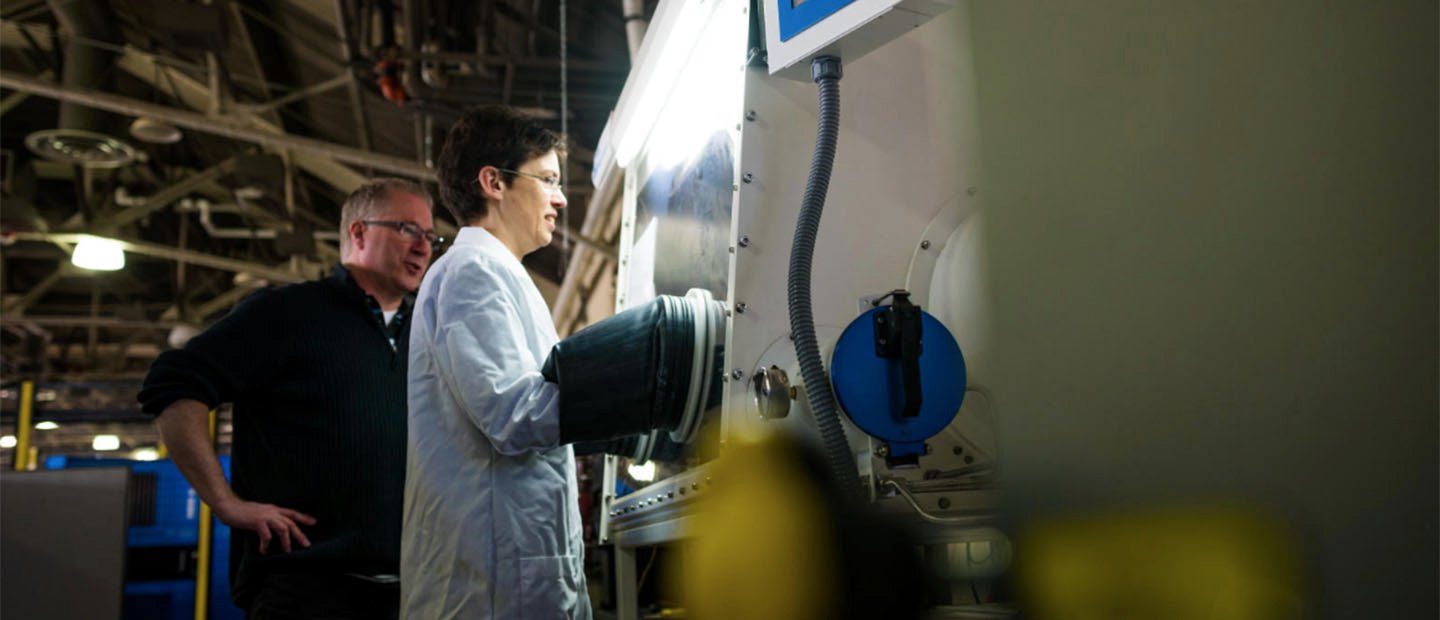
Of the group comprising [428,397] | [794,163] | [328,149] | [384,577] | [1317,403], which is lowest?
[384,577]

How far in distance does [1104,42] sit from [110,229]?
7.77 metres

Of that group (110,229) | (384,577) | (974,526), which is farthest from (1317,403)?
(110,229)

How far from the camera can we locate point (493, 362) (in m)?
1.23

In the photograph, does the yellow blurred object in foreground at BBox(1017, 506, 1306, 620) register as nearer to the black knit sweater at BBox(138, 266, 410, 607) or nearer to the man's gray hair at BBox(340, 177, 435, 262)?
the black knit sweater at BBox(138, 266, 410, 607)

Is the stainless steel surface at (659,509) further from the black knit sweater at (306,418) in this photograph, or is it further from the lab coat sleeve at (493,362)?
the black knit sweater at (306,418)

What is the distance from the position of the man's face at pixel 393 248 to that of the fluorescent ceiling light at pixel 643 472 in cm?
65

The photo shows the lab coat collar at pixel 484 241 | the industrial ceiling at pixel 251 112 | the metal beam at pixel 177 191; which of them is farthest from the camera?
the metal beam at pixel 177 191

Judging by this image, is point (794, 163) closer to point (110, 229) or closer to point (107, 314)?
point (110, 229)

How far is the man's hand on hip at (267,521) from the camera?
168 cm

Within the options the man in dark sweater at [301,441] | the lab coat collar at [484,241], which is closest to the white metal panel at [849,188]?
the lab coat collar at [484,241]

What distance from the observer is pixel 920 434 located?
0.93 metres

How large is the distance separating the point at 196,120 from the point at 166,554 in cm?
196

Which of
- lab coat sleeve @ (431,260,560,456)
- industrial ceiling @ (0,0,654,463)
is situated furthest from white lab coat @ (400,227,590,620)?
industrial ceiling @ (0,0,654,463)

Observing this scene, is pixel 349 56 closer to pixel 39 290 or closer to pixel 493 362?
pixel 493 362
